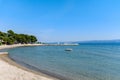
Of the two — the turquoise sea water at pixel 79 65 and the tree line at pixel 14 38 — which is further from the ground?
the tree line at pixel 14 38

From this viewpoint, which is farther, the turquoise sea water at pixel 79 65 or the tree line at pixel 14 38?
the tree line at pixel 14 38

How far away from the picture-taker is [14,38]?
377ft

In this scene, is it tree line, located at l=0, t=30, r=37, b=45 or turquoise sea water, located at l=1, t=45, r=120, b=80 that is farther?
tree line, located at l=0, t=30, r=37, b=45

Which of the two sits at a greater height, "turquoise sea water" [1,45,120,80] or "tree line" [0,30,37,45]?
"tree line" [0,30,37,45]

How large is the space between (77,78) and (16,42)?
111 metres

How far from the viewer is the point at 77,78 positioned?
15750mm

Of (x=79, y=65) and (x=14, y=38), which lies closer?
(x=79, y=65)

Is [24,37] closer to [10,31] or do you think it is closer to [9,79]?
[10,31]

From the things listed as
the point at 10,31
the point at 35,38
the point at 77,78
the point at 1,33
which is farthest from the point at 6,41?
the point at 77,78

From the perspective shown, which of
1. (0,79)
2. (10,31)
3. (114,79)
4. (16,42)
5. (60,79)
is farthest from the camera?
(16,42)

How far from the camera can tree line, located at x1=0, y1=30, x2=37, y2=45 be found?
101331mm

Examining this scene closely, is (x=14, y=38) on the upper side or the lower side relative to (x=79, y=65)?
upper

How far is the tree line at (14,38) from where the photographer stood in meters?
101

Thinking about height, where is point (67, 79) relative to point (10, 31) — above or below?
below
